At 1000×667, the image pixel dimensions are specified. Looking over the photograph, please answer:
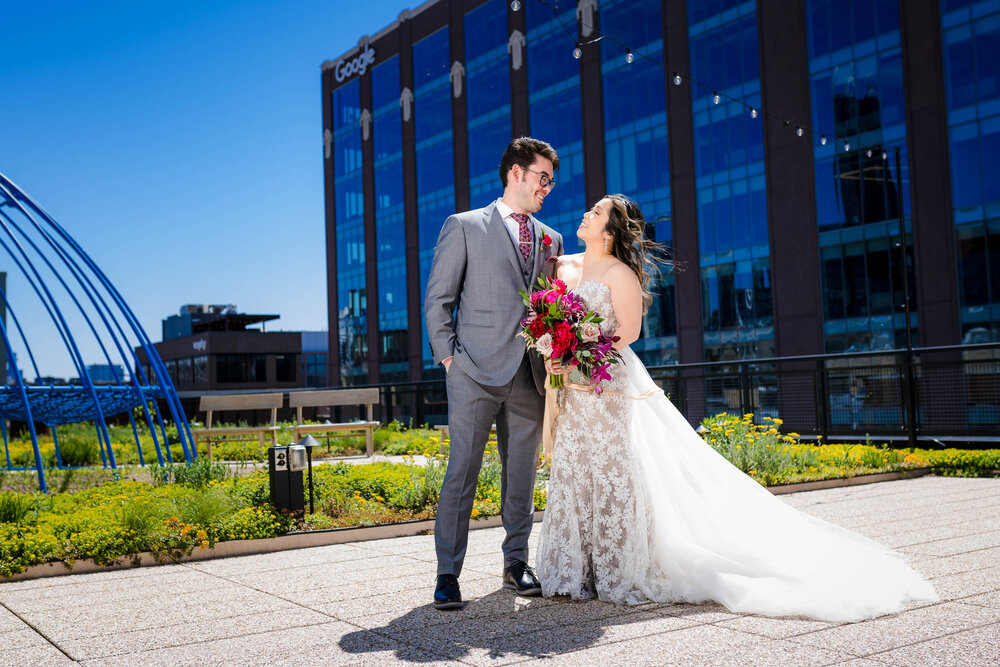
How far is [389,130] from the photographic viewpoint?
156 feet

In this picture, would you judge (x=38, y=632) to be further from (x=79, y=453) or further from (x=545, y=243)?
(x=79, y=453)

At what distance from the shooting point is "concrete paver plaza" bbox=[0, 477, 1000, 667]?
3.46m

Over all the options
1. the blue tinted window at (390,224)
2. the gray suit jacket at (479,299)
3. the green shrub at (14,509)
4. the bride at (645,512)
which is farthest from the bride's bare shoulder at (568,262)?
the blue tinted window at (390,224)

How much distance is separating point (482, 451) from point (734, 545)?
4.57ft

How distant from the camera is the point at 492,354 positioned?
4551 millimetres

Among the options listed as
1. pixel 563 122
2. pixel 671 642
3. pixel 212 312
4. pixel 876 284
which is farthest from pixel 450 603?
pixel 212 312

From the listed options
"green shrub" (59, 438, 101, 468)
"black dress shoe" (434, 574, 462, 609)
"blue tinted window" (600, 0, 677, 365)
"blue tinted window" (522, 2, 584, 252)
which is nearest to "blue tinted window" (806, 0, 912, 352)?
"blue tinted window" (600, 0, 677, 365)

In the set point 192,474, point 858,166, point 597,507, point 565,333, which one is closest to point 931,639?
point 597,507

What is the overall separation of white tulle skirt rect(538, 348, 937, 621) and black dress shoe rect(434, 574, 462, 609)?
19.9 inches

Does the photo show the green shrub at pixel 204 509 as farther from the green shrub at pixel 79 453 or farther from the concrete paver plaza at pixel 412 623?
the green shrub at pixel 79 453

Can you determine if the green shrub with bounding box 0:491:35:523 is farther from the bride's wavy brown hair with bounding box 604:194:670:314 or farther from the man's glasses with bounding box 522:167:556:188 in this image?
the bride's wavy brown hair with bounding box 604:194:670:314

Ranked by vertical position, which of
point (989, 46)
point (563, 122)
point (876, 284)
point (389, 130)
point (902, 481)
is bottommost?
point (902, 481)

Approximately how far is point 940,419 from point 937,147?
447 inches

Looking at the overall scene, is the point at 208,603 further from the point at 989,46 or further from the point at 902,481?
the point at 989,46
